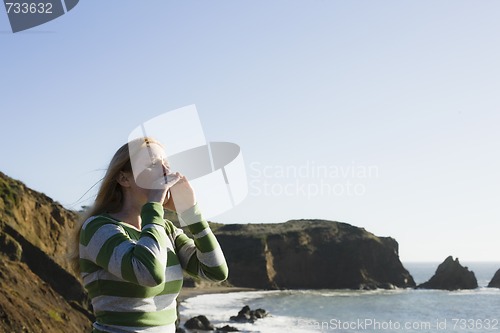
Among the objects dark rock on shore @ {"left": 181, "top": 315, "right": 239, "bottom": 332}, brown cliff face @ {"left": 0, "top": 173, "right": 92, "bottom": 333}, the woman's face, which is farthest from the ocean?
the woman's face

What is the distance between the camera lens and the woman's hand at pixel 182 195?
222 cm

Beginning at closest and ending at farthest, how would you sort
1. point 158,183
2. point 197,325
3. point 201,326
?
1. point 158,183
2. point 197,325
3. point 201,326

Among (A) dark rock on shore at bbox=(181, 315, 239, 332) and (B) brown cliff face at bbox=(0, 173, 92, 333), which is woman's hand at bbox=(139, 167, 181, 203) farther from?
(A) dark rock on shore at bbox=(181, 315, 239, 332)

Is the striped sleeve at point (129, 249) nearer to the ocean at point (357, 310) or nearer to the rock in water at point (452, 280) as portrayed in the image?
the ocean at point (357, 310)

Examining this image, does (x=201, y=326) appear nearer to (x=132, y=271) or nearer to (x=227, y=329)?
(x=227, y=329)

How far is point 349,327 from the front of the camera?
42.0 meters

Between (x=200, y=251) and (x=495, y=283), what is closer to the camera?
(x=200, y=251)

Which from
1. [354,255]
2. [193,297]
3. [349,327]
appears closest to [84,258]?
[349,327]

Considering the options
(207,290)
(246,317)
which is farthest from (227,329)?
(207,290)

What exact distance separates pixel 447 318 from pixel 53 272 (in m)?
41.7

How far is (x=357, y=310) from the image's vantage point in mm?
55812

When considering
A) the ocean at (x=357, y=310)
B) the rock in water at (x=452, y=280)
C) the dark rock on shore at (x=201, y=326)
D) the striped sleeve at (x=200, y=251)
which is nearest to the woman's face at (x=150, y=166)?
the striped sleeve at (x=200, y=251)

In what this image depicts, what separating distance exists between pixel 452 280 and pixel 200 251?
8981 centimetres

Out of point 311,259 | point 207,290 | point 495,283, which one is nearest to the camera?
point 207,290
